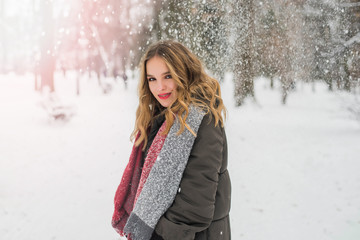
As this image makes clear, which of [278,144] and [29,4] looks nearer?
[278,144]

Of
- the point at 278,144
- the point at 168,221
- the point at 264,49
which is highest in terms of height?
the point at 264,49

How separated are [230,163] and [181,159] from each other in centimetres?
419

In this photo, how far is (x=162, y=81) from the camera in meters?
1.33

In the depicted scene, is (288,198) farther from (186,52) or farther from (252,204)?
(186,52)

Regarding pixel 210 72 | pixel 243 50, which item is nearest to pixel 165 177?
pixel 210 72

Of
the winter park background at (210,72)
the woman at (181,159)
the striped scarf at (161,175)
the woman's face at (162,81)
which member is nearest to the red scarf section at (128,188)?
the woman at (181,159)

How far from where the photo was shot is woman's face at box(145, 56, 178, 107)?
1.32m

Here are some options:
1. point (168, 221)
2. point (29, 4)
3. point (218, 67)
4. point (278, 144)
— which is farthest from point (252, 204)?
point (29, 4)

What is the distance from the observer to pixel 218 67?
7387mm

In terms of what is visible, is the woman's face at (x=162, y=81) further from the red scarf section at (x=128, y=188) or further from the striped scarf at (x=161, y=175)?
the red scarf section at (x=128, y=188)

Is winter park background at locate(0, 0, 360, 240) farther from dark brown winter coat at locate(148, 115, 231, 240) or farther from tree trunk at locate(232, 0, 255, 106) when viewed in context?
dark brown winter coat at locate(148, 115, 231, 240)

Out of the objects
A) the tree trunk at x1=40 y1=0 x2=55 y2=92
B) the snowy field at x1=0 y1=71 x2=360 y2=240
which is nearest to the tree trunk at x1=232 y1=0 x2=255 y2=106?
the snowy field at x1=0 y1=71 x2=360 y2=240

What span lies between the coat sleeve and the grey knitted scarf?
0.09ft

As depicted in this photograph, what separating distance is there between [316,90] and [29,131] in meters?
7.20
